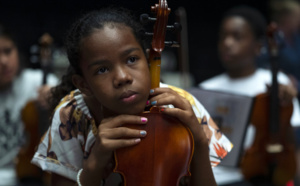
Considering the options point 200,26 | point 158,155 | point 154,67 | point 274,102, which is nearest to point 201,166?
point 158,155

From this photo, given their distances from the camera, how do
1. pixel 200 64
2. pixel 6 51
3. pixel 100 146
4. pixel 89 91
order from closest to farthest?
pixel 100 146 < pixel 89 91 < pixel 6 51 < pixel 200 64

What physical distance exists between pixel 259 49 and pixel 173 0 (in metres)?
1.29

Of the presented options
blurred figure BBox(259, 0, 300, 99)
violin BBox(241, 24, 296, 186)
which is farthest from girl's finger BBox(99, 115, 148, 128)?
blurred figure BBox(259, 0, 300, 99)

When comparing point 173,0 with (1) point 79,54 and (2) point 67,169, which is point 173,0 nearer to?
(1) point 79,54

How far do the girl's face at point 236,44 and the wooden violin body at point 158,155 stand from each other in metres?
1.31

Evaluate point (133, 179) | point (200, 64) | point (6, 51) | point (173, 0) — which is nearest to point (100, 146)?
point (133, 179)

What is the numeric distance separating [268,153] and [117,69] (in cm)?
117

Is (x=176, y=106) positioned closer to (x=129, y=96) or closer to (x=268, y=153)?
(x=129, y=96)

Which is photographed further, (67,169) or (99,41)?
(67,169)

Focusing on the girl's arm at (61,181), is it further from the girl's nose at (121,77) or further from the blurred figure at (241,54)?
the blurred figure at (241,54)

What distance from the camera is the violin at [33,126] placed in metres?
1.92

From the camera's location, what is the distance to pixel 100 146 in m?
0.82

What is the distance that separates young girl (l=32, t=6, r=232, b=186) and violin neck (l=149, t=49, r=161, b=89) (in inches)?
0.7

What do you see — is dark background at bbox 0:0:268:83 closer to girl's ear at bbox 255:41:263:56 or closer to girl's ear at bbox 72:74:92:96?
girl's ear at bbox 255:41:263:56
